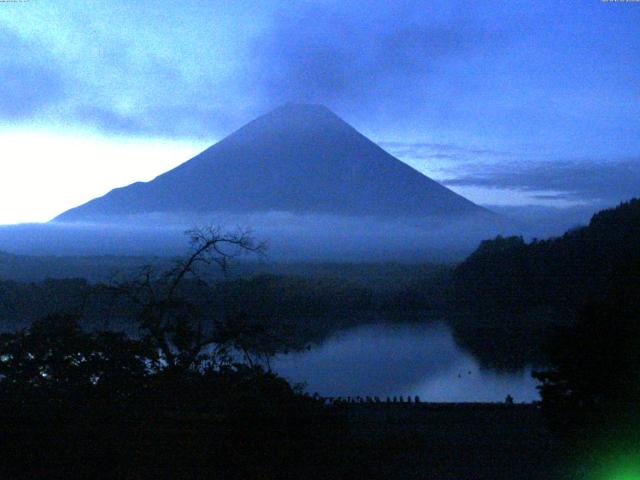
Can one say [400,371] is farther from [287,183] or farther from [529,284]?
[287,183]

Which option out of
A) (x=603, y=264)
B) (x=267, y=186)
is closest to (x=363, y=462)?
(x=603, y=264)

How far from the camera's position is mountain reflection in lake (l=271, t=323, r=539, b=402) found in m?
6.75

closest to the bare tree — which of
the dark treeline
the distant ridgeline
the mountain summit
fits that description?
the dark treeline

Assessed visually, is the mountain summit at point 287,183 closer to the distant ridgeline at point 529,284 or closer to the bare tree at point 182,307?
the distant ridgeline at point 529,284

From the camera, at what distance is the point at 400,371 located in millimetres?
7406

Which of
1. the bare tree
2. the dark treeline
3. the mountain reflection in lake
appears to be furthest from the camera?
the mountain reflection in lake

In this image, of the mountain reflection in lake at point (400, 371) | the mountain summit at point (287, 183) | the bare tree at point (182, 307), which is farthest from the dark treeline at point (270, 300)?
the mountain summit at point (287, 183)

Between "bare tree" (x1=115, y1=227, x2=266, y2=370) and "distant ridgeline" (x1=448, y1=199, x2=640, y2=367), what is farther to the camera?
"distant ridgeline" (x1=448, y1=199, x2=640, y2=367)

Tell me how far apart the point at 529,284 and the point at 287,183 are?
Answer: 1814cm

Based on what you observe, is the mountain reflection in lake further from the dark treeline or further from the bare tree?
the bare tree

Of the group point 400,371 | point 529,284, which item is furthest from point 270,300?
point 529,284

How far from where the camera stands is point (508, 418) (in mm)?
6062

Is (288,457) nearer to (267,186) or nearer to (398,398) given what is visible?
(398,398)

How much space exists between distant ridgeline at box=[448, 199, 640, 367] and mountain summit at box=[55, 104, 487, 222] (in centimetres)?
1330
